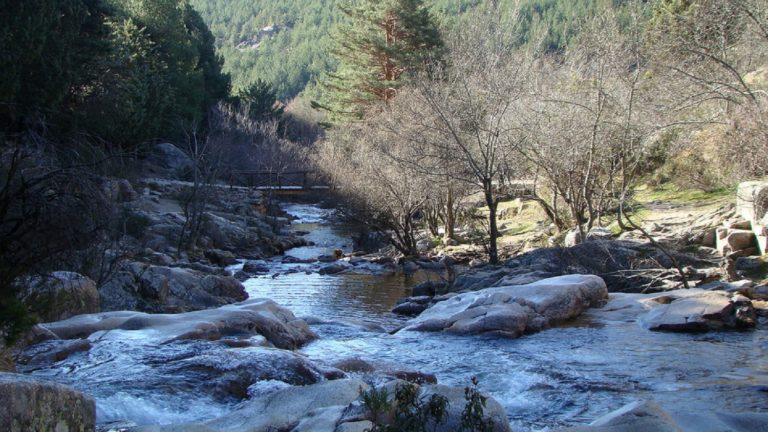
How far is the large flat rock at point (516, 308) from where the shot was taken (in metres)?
11.0

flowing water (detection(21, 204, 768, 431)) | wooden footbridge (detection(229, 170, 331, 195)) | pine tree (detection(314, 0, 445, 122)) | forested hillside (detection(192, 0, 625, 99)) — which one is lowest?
flowing water (detection(21, 204, 768, 431))

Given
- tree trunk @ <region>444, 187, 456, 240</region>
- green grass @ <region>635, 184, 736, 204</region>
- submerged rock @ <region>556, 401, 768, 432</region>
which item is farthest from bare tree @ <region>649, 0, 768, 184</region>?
tree trunk @ <region>444, 187, 456, 240</region>

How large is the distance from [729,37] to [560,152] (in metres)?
4.73

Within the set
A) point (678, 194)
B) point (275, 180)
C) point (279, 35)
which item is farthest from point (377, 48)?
point (279, 35)

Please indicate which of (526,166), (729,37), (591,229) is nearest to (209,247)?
(526,166)

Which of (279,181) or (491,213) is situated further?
(279,181)

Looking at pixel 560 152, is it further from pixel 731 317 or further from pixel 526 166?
pixel 731 317

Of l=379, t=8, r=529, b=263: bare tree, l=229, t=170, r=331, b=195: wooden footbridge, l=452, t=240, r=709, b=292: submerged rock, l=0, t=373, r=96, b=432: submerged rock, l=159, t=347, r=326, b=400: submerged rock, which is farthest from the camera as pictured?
l=229, t=170, r=331, b=195: wooden footbridge

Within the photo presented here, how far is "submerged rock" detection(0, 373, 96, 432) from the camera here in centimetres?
434

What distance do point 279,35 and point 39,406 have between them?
15482 cm

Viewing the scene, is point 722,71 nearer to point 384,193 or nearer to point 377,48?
point 384,193

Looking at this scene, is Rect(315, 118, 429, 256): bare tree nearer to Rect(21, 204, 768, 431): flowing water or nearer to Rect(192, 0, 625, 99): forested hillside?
Rect(21, 204, 768, 431): flowing water

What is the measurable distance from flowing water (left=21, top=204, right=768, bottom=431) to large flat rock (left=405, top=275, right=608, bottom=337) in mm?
260

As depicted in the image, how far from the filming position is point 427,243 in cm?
2448
